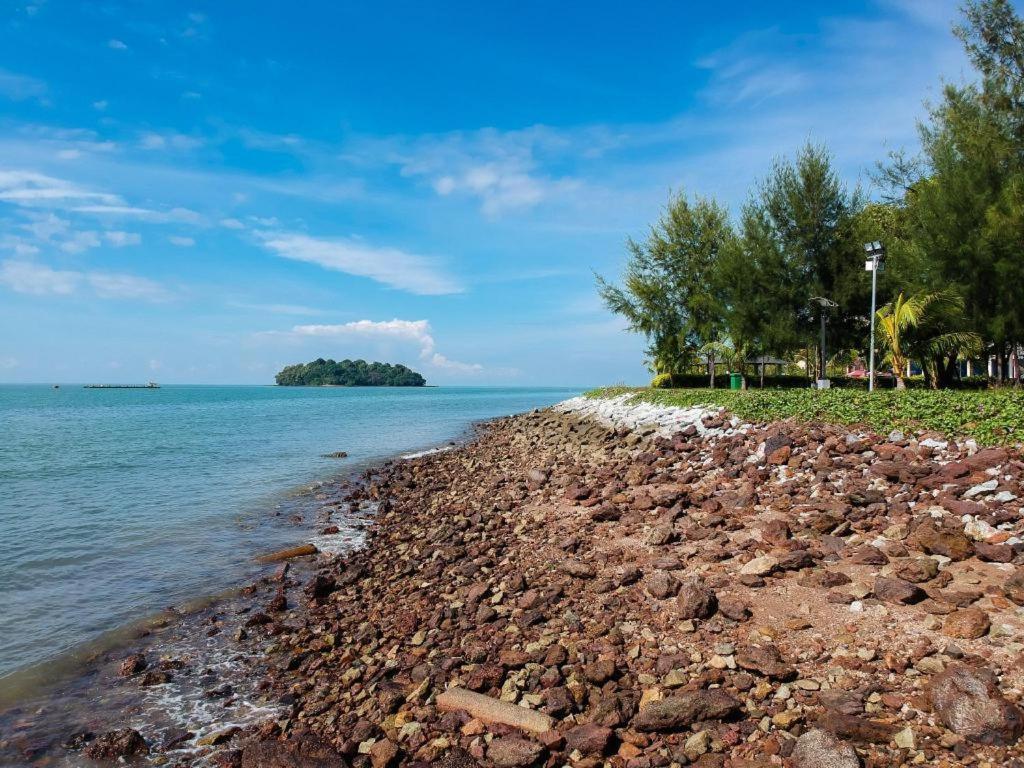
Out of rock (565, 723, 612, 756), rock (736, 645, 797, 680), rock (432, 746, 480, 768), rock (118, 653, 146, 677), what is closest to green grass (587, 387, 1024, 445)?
rock (736, 645, 797, 680)

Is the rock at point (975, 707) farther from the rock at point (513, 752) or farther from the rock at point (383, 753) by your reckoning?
the rock at point (383, 753)

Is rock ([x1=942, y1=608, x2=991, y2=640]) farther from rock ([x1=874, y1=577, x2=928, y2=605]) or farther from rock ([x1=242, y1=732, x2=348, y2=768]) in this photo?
rock ([x1=242, y1=732, x2=348, y2=768])

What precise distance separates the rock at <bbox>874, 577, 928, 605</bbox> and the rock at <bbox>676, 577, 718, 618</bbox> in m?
1.59

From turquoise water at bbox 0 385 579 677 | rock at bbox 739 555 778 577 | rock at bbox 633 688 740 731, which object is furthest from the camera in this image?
turquoise water at bbox 0 385 579 677

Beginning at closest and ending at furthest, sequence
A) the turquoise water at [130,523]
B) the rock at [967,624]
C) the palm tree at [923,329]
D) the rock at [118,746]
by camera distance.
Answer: the rock at [967,624] → the rock at [118,746] → the turquoise water at [130,523] → the palm tree at [923,329]

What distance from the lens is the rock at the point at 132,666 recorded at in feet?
23.0

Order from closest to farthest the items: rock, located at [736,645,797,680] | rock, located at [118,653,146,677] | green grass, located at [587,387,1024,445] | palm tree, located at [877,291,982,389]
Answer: rock, located at [736,645,797,680] < rock, located at [118,653,146,677] < green grass, located at [587,387,1024,445] < palm tree, located at [877,291,982,389]

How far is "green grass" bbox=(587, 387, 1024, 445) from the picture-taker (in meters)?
10.6

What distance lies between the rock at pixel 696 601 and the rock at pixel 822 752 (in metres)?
1.95

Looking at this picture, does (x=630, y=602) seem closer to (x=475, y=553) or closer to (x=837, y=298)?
(x=475, y=553)

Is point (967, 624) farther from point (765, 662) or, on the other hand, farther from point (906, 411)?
point (906, 411)

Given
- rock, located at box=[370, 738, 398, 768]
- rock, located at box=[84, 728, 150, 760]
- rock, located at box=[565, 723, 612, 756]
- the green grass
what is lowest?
rock, located at box=[84, 728, 150, 760]

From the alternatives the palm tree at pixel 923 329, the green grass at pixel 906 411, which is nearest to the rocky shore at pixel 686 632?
the green grass at pixel 906 411

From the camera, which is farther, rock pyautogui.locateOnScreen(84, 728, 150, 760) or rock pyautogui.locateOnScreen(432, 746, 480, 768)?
rock pyautogui.locateOnScreen(84, 728, 150, 760)
